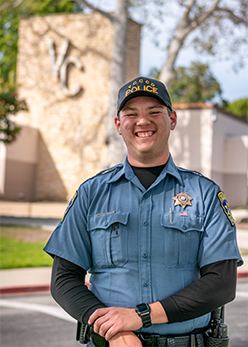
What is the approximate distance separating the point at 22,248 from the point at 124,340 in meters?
9.93

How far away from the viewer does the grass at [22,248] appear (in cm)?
970

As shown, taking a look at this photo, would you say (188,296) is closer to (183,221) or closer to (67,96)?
(183,221)

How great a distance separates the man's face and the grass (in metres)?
7.67

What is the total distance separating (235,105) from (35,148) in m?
54.4

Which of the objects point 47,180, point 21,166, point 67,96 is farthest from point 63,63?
point 47,180

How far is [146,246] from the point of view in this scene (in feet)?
6.76

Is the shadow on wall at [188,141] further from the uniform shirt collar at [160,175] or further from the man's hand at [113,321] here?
the man's hand at [113,321]

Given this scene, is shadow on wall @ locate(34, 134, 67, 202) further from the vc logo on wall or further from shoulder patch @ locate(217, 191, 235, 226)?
shoulder patch @ locate(217, 191, 235, 226)

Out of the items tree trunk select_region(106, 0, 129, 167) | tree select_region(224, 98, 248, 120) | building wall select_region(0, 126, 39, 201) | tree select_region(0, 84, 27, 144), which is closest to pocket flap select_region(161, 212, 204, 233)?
tree trunk select_region(106, 0, 129, 167)

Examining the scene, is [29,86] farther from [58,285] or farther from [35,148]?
[58,285]

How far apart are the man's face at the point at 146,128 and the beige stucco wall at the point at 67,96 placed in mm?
22127

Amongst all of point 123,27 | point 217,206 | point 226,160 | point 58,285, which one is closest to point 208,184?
point 217,206

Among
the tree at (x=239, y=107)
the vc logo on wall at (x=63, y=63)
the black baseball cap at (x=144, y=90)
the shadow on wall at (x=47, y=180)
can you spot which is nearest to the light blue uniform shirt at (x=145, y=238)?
the black baseball cap at (x=144, y=90)

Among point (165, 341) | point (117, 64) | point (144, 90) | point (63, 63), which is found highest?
point (63, 63)
